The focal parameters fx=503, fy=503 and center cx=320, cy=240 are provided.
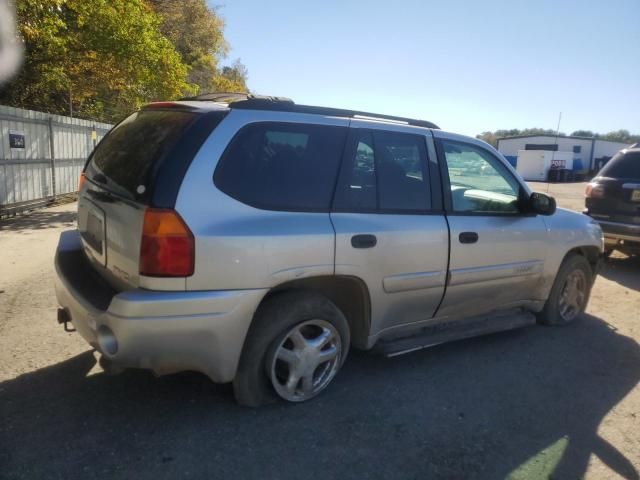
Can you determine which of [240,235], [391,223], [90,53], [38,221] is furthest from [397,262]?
[90,53]

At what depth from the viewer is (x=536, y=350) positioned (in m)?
4.39

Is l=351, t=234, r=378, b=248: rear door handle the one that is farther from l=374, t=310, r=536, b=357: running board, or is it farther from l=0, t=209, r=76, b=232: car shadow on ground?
l=0, t=209, r=76, b=232: car shadow on ground

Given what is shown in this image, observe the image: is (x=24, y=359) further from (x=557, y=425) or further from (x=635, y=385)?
(x=635, y=385)

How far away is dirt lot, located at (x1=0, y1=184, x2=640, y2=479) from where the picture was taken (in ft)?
8.70

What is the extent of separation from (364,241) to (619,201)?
5.81m

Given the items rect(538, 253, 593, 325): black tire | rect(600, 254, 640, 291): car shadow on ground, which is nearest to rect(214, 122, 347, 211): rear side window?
rect(538, 253, 593, 325): black tire

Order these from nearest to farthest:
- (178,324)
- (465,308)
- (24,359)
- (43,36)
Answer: (178,324) → (24,359) → (465,308) → (43,36)

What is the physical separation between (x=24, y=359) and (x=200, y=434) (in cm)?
168

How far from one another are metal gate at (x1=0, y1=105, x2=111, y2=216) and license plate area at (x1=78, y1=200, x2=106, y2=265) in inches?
286

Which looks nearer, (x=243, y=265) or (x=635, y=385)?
(x=243, y=265)

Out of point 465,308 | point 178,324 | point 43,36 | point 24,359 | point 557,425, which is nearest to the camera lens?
point 178,324

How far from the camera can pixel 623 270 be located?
7809mm

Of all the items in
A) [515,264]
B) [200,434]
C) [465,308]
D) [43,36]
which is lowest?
[200,434]

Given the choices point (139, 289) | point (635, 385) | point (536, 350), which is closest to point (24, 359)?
point (139, 289)
